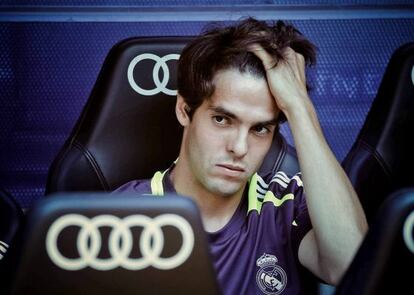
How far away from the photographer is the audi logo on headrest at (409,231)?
0.50m

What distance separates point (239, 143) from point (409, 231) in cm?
72

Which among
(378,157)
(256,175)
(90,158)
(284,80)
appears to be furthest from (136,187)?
(378,157)

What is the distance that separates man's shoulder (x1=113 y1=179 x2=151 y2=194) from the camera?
130 cm

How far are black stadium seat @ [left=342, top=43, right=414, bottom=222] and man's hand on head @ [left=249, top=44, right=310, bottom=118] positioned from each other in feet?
0.63

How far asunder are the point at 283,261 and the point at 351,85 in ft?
3.33

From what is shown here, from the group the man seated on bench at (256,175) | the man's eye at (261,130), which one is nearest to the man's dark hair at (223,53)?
the man seated on bench at (256,175)

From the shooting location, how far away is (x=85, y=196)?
0.51 m

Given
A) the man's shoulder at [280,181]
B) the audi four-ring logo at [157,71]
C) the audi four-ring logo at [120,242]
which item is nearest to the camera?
the audi four-ring logo at [120,242]

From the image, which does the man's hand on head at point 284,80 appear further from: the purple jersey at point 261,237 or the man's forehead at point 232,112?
the purple jersey at point 261,237

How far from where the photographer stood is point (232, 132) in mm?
1246

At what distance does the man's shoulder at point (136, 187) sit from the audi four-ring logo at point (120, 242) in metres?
0.78

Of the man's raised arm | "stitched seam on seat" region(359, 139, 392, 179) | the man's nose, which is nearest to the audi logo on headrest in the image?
the man's raised arm

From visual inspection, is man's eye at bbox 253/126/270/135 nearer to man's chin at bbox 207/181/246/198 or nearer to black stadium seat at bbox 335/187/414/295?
man's chin at bbox 207/181/246/198

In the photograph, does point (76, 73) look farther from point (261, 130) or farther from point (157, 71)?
point (261, 130)
